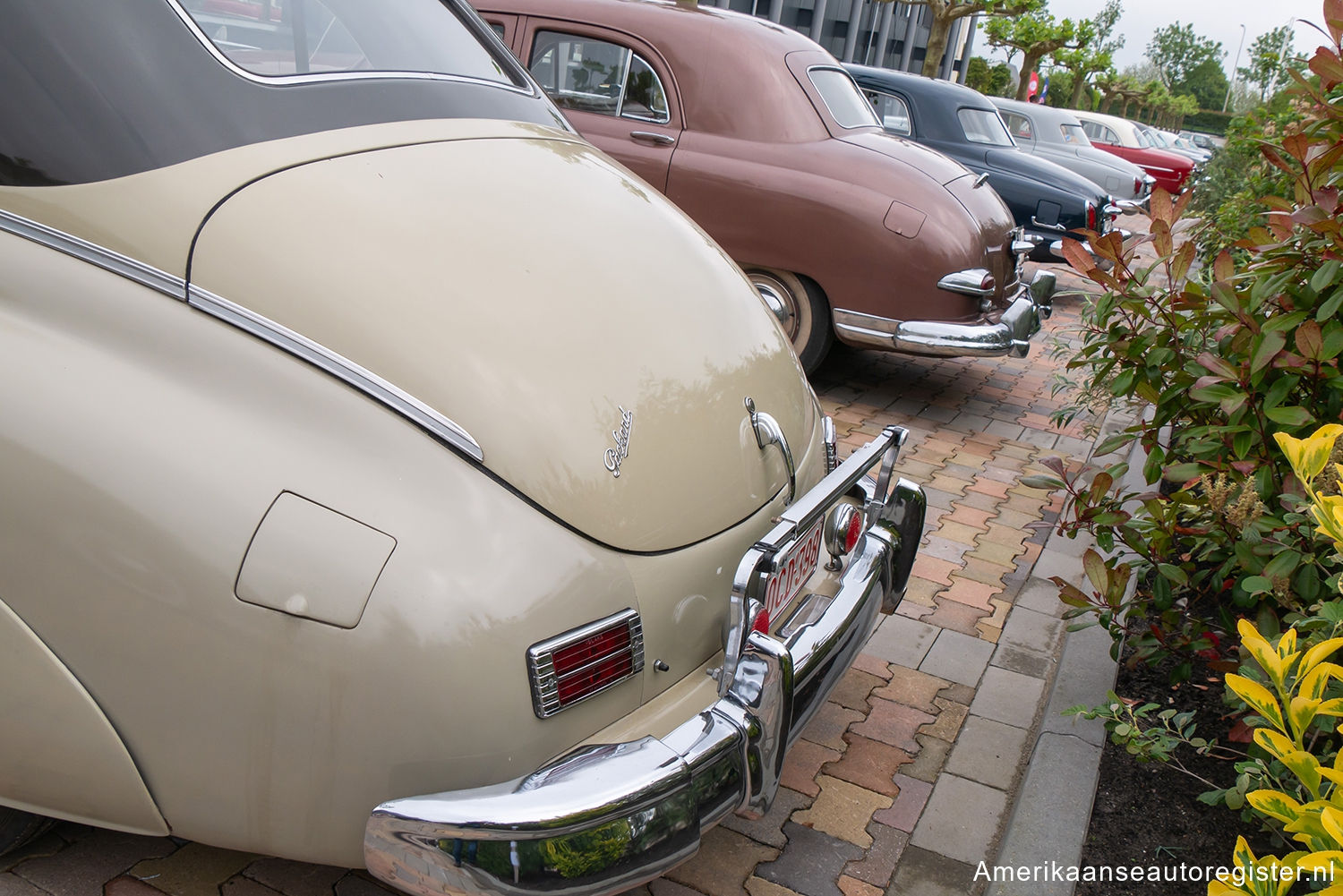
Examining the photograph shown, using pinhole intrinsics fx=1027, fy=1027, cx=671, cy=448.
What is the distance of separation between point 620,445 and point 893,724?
1.53 metres

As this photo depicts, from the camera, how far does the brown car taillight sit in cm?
169

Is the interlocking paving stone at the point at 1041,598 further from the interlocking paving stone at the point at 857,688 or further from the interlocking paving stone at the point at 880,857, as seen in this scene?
the interlocking paving stone at the point at 880,857

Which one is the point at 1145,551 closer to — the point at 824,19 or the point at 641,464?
the point at 641,464

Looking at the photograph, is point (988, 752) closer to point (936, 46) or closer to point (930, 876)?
point (930, 876)

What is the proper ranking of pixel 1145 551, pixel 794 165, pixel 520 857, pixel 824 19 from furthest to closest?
pixel 824 19 < pixel 794 165 < pixel 1145 551 < pixel 520 857

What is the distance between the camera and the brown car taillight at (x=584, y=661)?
1.69m

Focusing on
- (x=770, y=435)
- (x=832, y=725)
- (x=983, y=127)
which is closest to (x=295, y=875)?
(x=770, y=435)

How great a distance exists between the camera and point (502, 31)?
5.68m

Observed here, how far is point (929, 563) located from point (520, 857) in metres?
2.75

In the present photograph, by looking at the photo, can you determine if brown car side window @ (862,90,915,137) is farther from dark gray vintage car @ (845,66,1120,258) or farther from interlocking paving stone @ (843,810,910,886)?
interlocking paving stone @ (843,810,910,886)

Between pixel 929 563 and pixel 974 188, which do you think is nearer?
pixel 929 563

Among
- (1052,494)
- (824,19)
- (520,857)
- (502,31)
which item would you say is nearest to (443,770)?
(520,857)

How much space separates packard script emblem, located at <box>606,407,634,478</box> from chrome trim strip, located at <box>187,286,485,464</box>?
0.30m

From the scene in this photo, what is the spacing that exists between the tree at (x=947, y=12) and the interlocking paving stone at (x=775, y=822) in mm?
17296
